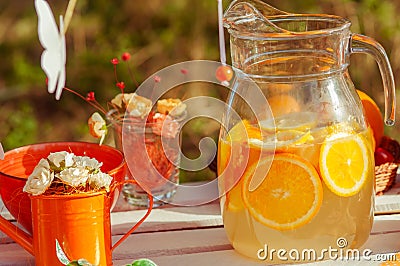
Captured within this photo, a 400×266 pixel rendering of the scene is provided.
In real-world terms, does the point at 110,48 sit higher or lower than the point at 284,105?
lower

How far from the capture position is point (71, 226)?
1.00m

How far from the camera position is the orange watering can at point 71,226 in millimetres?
996

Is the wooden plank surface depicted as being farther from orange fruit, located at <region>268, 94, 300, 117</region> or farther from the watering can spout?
orange fruit, located at <region>268, 94, 300, 117</region>

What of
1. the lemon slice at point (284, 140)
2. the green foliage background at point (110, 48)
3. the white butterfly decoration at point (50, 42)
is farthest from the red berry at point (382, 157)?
the green foliage background at point (110, 48)

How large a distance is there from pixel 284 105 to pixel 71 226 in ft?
1.04

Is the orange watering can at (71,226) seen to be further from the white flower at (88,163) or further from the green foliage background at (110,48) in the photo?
the green foliage background at (110,48)

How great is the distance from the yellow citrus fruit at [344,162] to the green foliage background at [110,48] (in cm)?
153

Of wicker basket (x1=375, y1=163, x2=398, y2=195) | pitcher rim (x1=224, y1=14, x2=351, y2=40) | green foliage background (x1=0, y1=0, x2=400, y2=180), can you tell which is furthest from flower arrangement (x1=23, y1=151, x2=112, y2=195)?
green foliage background (x1=0, y1=0, x2=400, y2=180)

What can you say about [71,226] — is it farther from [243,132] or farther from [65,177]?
[243,132]

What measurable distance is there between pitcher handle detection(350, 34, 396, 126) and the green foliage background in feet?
4.85

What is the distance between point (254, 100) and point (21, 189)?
1.12ft

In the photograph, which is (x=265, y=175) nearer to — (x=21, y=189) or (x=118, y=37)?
(x=21, y=189)

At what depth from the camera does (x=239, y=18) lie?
108cm

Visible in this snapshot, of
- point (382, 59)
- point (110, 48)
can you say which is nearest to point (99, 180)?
point (382, 59)
